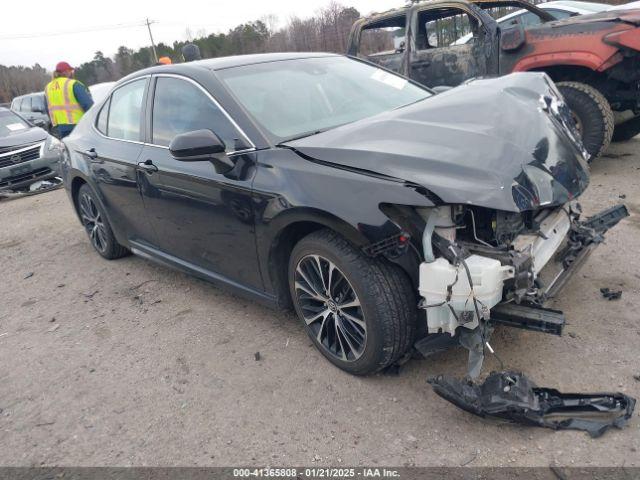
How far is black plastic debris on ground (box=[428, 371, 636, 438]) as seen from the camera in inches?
87.0

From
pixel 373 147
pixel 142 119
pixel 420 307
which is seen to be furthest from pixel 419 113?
pixel 142 119

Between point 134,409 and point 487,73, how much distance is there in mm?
5372

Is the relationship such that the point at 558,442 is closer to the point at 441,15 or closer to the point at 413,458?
the point at 413,458

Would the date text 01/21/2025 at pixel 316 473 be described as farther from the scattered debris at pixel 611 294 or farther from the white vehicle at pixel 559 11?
the white vehicle at pixel 559 11

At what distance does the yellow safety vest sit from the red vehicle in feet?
15.5

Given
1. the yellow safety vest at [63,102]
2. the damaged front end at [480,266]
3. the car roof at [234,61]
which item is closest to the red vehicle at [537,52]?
the car roof at [234,61]

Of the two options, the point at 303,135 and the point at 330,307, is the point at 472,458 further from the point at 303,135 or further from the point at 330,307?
the point at 303,135

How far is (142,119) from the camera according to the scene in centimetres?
378

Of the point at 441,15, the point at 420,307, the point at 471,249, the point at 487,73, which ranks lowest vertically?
the point at 420,307

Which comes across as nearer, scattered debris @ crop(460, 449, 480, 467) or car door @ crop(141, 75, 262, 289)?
scattered debris @ crop(460, 449, 480, 467)

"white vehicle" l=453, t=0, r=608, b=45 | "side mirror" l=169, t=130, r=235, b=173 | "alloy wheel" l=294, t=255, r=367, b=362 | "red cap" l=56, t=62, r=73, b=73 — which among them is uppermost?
"red cap" l=56, t=62, r=73, b=73

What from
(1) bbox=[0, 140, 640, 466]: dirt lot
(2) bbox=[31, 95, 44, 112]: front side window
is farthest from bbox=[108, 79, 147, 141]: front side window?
(2) bbox=[31, 95, 44, 112]: front side window

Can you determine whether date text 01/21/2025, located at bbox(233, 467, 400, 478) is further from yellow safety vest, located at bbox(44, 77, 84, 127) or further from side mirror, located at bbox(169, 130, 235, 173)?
yellow safety vest, located at bbox(44, 77, 84, 127)

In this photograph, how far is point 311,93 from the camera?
3346 millimetres
